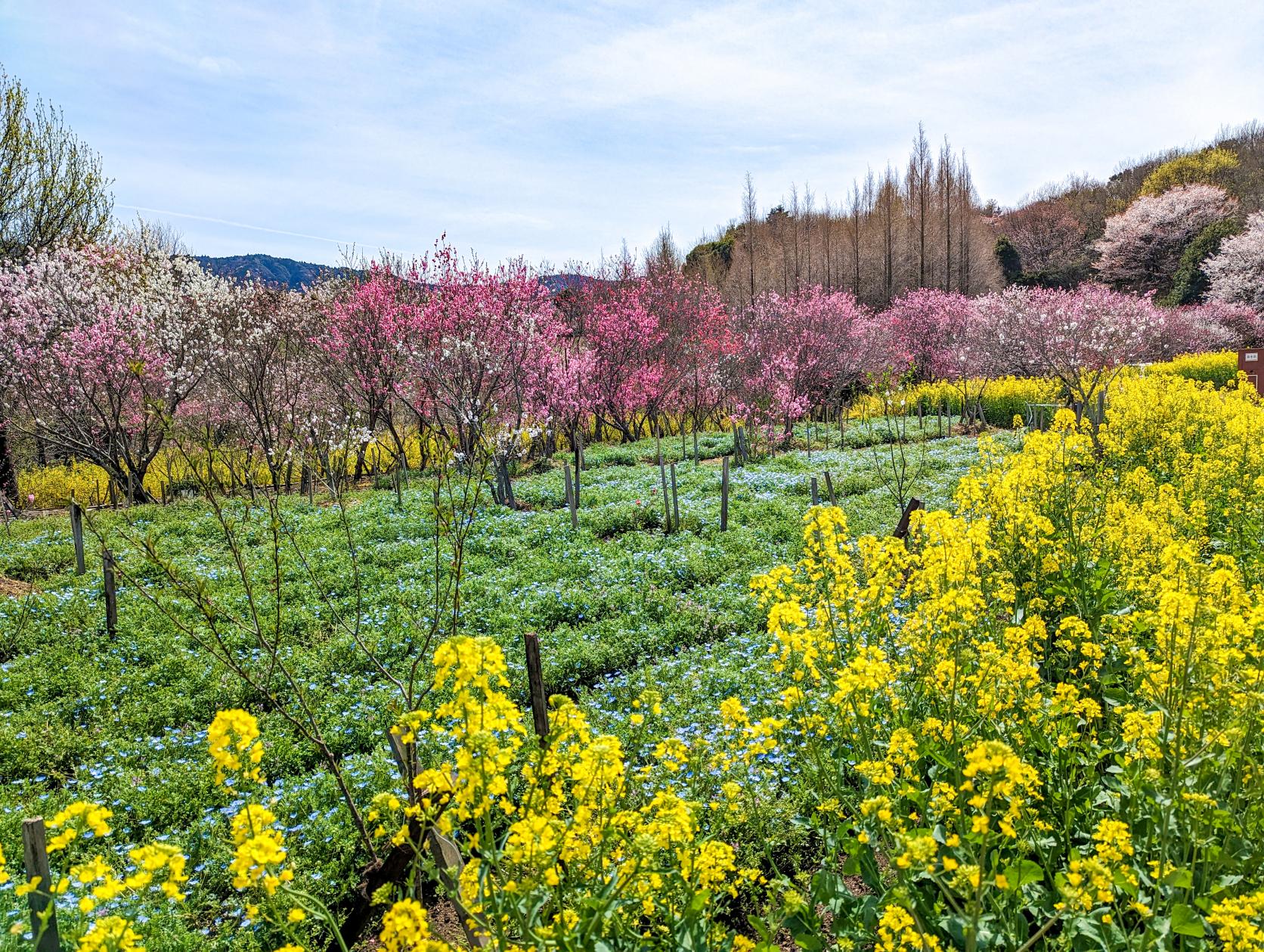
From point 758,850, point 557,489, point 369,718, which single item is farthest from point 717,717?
point 557,489

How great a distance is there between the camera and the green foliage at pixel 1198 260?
114 ft

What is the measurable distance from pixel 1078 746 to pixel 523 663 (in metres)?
4.25

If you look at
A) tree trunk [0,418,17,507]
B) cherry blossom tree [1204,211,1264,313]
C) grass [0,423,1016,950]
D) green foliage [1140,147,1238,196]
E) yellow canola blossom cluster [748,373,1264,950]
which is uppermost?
green foliage [1140,147,1238,196]

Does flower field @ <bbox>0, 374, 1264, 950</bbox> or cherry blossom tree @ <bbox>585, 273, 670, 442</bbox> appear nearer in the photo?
flower field @ <bbox>0, 374, 1264, 950</bbox>

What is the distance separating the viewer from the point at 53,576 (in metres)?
9.25

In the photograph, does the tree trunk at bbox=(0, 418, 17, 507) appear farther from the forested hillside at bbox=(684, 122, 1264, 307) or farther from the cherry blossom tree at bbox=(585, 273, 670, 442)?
the forested hillside at bbox=(684, 122, 1264, 307)

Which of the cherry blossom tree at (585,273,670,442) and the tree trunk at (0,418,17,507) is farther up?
the cherry blossom tree at (585,273,670,442)

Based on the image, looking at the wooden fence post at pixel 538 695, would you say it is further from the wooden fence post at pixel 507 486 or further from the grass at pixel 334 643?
the wooden fence post at pixel 507 486

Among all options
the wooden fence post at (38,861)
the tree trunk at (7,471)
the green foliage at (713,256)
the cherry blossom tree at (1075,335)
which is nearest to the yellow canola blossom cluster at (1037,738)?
the wooden fence post at (38,861)

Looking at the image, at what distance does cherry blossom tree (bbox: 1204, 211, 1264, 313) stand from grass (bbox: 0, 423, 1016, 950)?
98.9 ft

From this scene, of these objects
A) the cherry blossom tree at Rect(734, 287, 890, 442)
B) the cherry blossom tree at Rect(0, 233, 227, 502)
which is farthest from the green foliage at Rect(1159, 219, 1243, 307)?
the cherry blossom tree at Rect(0, 233, 227, 502)

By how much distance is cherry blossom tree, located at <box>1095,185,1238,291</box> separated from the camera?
39000 millimetres

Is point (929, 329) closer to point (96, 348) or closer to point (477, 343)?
point (477, 343)

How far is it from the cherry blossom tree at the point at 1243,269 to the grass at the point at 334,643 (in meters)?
30.1
